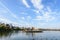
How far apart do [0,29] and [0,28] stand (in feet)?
2.52

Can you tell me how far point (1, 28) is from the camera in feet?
308

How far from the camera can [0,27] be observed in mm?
93188

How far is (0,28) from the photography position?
9238 centimetres

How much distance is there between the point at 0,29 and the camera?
3637 inches

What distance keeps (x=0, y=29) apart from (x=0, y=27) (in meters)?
1.70

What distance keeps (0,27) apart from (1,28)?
130 centimetres

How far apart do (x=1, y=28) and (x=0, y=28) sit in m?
1.67

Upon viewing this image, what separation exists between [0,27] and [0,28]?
1.10 m

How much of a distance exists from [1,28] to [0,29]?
1.79 m
